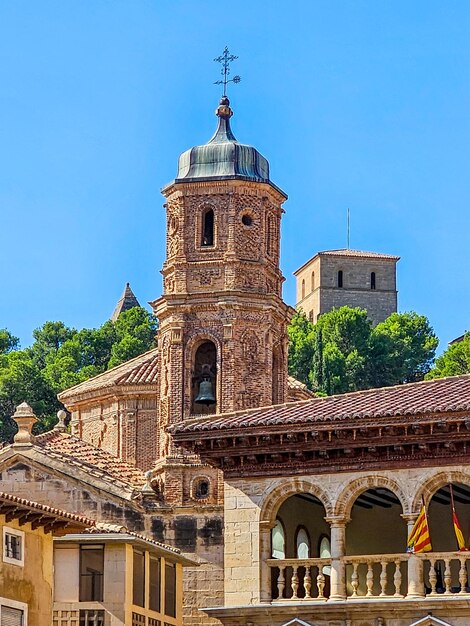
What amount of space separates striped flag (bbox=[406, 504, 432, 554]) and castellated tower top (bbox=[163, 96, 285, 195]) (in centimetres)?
2113

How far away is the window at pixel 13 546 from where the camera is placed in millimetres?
45094

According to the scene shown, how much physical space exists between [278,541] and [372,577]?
109 inches

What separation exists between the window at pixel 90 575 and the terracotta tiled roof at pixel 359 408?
5049 millimetres

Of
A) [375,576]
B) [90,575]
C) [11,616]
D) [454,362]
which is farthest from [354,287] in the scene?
[11,616]

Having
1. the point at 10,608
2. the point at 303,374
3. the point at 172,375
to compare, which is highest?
the point at 303,374

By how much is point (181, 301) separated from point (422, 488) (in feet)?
66.2

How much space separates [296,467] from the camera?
152 feet

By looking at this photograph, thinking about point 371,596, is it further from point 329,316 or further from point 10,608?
point 329,316

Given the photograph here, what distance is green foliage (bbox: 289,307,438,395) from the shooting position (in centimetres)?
11644

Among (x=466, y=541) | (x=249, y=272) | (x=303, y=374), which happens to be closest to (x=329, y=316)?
(x=303, y=374)

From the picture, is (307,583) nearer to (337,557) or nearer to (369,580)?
(337,557)

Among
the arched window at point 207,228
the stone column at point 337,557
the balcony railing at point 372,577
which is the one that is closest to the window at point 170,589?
the balcony railing at point 372,577

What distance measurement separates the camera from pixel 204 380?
212 feet

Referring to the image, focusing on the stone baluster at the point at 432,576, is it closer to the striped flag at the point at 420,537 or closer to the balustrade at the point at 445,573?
the balustrade at the point at 445,573
